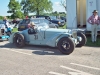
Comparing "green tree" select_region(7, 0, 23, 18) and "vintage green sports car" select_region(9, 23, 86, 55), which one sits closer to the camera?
"vintage green sports car" select_region(9, 23, 86, 55)

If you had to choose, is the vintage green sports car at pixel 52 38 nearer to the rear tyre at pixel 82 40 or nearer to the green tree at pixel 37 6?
the rear tyre at pixel 82 40

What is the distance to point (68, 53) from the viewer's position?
7.66m

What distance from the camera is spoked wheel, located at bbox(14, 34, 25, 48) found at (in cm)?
936

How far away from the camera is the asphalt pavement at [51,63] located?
5613 mm

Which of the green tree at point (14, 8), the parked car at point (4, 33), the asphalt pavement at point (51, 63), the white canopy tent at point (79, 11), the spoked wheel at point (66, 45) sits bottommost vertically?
the asphalt pavement at point (51, 63)

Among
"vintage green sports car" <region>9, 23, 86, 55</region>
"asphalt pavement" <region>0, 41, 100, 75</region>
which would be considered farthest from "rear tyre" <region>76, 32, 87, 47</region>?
"asphalt pavement" <region>0, 41, 100, 75</region>

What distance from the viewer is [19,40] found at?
9531mm

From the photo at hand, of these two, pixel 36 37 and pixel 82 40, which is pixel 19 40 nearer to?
pixel 36 37

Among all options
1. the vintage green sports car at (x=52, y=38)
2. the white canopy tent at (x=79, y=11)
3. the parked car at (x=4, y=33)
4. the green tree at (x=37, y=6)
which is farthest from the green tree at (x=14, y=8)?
the vintage green sports car at (x=52, y=38)

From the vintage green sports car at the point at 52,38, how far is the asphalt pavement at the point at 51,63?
382 mm

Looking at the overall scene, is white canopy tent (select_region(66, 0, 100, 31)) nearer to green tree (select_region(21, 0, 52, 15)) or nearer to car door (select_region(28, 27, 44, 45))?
car door (select_region(28, 27, 44, 45))

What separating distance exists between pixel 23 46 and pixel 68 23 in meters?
4.25

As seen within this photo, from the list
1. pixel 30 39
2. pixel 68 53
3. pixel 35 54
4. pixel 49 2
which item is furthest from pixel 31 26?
pixel 49 2

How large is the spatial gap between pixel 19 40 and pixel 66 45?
2.87 metres
